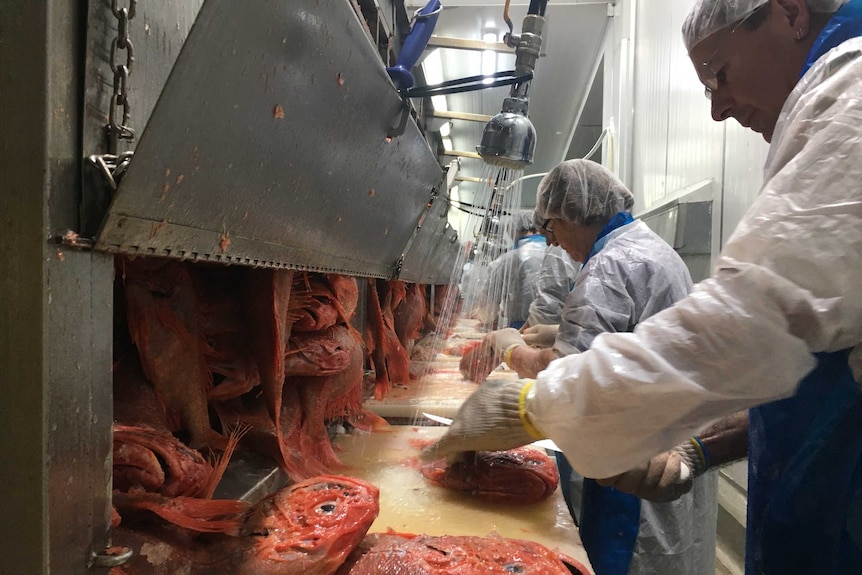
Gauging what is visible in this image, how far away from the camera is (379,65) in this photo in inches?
65.0

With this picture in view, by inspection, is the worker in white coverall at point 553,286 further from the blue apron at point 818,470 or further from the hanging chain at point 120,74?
the hanging chain at point 120,74

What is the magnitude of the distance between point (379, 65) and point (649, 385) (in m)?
1.26

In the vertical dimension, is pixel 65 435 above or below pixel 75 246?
below

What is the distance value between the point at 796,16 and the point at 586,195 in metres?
1.46

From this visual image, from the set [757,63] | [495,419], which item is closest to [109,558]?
[495,419]

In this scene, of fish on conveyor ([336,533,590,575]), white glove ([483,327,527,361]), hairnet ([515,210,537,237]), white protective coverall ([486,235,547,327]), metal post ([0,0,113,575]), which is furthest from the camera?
hairnet ([515,210,537,237])

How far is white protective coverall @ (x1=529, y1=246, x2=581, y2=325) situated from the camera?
4.47 m

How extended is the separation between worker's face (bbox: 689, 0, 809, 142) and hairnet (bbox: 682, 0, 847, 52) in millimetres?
18

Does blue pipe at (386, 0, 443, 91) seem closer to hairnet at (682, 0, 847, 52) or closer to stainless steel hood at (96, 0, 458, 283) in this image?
stainless steel hood at (96, 0, 458, 283)

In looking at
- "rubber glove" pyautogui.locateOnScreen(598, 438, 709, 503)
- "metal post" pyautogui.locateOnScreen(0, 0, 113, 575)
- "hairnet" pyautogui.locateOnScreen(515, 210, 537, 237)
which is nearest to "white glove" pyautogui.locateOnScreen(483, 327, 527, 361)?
"rubber glove" pyautogui.locateOnScreen(598, 438, 709, 503)

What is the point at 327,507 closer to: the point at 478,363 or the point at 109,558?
the point at 109,558

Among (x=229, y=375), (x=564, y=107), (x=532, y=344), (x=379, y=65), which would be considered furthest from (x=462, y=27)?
(x=229, y=375)

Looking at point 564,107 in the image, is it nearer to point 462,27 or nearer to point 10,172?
point 462,27

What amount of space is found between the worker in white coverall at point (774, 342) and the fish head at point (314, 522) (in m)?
0.43
